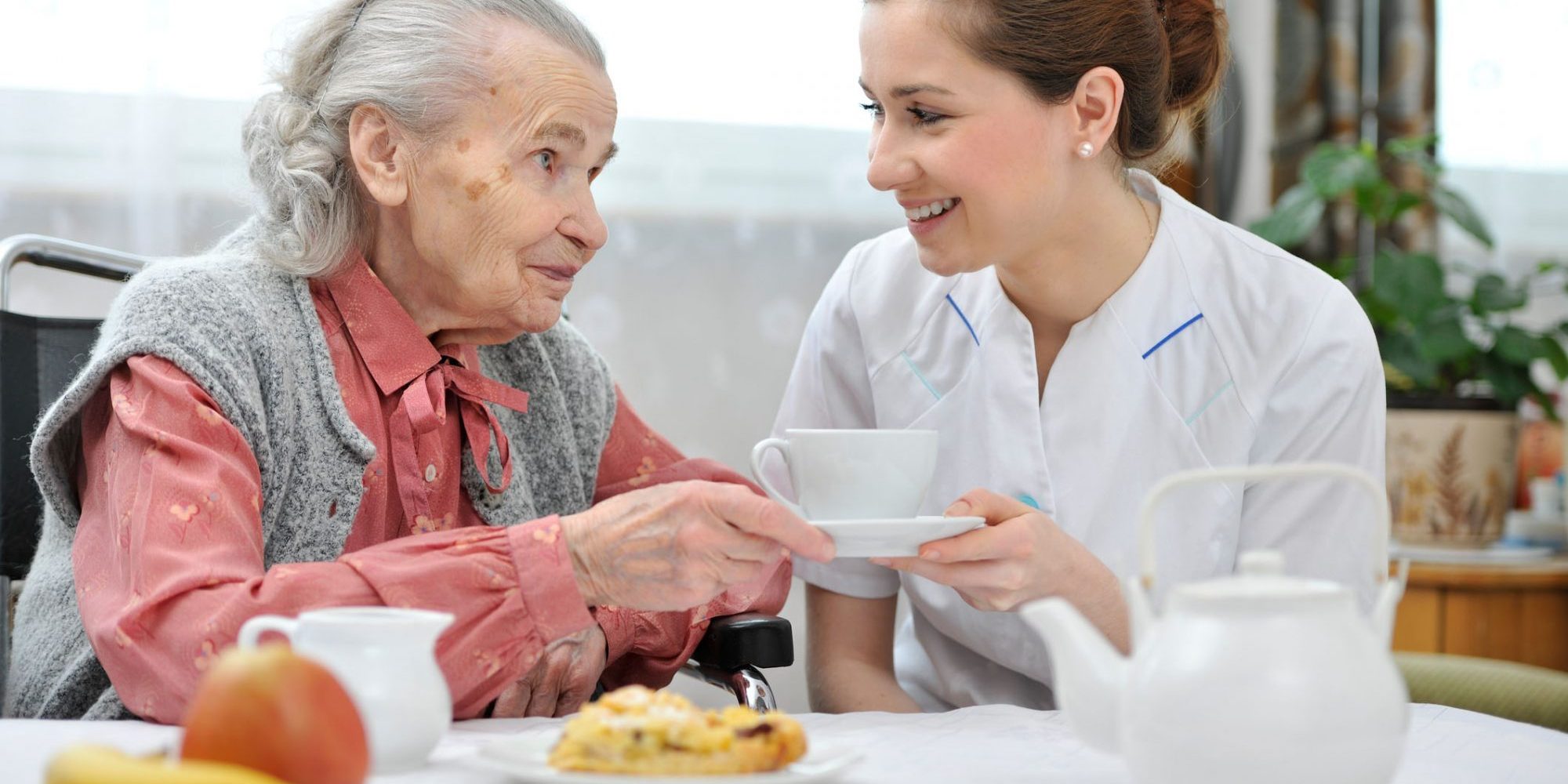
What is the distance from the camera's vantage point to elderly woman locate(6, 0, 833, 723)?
3.34ft

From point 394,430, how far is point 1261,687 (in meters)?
0.89

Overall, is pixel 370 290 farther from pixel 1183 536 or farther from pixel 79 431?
pixel 1183 536

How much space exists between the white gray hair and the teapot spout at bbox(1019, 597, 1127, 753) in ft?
2.71

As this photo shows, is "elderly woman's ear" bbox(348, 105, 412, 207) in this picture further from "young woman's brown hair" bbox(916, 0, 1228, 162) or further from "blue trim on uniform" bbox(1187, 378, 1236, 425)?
"blue trim on uniform" bbox(1187, 378, 1236, 425)

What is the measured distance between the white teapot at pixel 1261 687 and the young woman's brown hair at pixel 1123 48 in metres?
0.81

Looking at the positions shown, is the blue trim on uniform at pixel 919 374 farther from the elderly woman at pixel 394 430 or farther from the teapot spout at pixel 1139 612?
the teapot spout at pixel 1139 612

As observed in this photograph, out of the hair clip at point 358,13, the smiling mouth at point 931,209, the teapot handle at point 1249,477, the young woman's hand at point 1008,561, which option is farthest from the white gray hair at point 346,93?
the teapot handle at point 1249,477

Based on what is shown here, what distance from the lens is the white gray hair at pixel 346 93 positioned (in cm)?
133

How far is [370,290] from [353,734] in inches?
30.4

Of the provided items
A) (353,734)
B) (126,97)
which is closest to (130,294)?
(353,734)

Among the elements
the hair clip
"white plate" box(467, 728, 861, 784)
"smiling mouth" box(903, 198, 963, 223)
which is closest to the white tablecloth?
"white plate" box(467, 728, 861, 784)

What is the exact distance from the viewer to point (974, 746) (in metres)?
0.93

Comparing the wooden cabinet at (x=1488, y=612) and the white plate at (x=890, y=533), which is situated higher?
the white plate at (x=890, y=533)

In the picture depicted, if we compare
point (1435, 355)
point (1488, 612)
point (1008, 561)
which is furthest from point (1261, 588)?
point (1435, 355)
